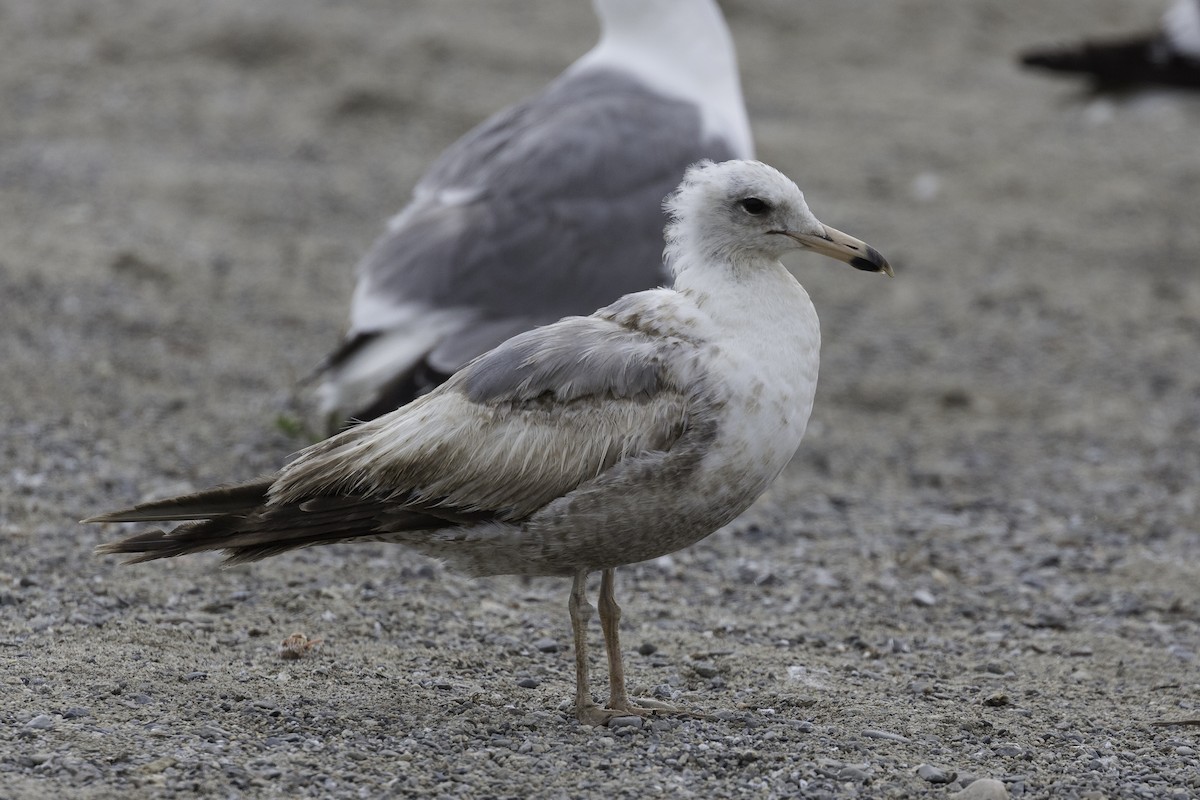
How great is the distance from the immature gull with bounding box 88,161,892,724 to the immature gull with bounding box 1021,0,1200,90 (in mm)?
7247

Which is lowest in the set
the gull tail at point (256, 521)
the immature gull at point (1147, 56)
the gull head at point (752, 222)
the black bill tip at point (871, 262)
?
the gull tail at point (256, 521)

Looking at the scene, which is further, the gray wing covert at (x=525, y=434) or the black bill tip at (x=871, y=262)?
the black bill tip at (x=871, y=262)

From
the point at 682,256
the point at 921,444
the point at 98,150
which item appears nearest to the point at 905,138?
the point at 921,444

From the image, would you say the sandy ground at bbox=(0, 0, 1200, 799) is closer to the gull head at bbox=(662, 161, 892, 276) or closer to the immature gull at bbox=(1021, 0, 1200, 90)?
the immature gull at bbox=(1021, 0, 1200, 90)

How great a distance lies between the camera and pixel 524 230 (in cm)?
609

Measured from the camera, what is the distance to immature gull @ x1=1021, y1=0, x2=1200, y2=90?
34.7 ft

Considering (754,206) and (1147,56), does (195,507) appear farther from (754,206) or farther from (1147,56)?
(1147,56)

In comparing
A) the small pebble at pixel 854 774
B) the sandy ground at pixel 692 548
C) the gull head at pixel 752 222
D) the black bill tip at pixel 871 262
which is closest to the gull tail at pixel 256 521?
the sandy ground at pixel 692 548

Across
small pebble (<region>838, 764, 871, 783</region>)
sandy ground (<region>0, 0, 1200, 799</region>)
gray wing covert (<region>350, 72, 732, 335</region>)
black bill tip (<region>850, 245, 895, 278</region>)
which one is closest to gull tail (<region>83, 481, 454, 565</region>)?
sandy ground (<region>0, 0, 1200, 799</region>)

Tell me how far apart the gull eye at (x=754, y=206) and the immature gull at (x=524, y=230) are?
180 cm

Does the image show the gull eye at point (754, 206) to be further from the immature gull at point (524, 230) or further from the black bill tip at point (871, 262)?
the immature gull at point (524, 230)

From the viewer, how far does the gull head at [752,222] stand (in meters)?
4.00

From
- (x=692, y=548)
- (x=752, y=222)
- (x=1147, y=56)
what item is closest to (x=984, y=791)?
(x=752, y=222)

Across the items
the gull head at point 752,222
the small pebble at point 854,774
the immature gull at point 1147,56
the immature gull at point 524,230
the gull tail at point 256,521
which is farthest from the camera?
the immature gull at point 1147,56
